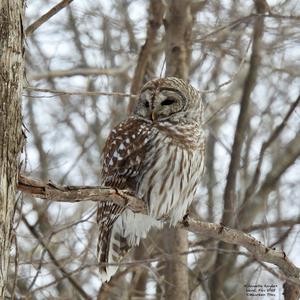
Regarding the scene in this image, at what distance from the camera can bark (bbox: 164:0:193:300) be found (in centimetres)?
539

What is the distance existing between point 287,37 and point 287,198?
1.81 metres

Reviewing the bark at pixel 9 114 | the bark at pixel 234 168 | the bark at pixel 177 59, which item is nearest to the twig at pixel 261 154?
the bark at pixel 234 168

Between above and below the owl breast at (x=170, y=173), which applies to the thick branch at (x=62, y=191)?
below

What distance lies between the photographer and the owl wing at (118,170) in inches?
178

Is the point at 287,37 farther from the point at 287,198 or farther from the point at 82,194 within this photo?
the point at 82,194

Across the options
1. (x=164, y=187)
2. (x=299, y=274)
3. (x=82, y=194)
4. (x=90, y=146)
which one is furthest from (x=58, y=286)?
(x=82, y=194)

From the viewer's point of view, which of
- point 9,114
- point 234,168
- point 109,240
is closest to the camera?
point 9,114

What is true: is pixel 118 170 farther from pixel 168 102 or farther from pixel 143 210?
pixel 168 102

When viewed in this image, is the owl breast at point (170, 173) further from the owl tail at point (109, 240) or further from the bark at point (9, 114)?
the bark at point (9, 114)

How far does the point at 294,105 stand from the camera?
264 inches

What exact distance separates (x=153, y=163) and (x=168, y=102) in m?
0.59

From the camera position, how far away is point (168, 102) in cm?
487

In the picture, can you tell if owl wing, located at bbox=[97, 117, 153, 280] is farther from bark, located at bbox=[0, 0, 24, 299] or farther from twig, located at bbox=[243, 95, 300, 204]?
twig, located at bbox=[243, 95, 300, 204]

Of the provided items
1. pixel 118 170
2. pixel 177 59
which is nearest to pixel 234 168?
pixel 177 59
